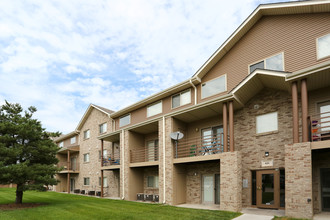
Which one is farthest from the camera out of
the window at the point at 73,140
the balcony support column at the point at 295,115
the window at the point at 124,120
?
the window at the point at 73,140

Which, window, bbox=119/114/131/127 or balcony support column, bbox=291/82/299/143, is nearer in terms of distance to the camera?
balcony support column, bbox=291/82/299/143

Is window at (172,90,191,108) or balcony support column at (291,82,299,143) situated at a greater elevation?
window at (172,90,191,108)

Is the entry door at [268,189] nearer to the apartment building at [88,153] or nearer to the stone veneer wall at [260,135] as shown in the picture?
the stone veneer wall at [260,135]

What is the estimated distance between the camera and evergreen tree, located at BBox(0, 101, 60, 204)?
600 inches

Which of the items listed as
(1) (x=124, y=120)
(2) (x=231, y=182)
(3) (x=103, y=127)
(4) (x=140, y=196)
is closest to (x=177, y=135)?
(2) (x=231, y=182)

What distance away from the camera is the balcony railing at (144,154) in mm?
20405

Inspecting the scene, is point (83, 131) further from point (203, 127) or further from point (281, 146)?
point (281, 146)

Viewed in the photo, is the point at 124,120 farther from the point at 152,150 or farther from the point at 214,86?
the point at 214,86

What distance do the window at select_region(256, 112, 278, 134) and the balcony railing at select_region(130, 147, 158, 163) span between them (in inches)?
343

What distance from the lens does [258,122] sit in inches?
567

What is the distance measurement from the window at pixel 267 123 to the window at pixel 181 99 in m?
5.45

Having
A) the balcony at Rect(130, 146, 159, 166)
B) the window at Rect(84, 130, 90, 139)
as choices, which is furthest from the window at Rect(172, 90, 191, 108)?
the window at Rect(84, 130, 90, 139)

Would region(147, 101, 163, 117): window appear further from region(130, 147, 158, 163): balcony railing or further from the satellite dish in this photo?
the satellite dish

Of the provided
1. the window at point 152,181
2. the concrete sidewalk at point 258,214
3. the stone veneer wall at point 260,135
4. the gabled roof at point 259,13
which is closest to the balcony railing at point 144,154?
the window at point 152,181
